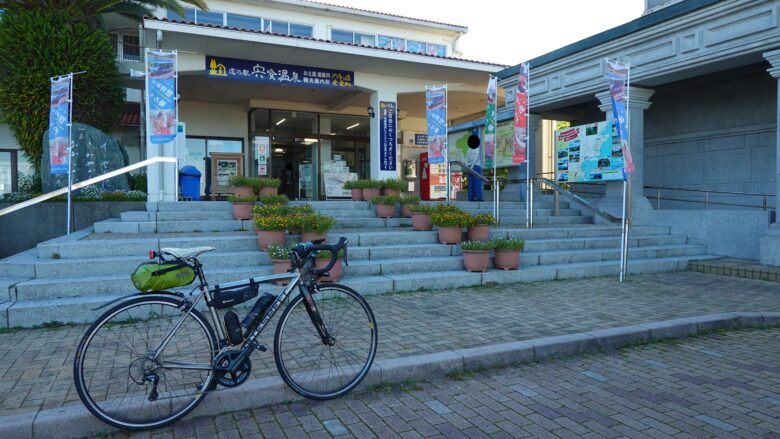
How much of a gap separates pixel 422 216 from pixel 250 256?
330cm

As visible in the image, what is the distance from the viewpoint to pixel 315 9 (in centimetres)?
2042

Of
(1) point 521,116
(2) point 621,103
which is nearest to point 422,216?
(1) point 521,116

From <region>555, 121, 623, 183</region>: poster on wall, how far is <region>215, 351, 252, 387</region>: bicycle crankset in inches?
409

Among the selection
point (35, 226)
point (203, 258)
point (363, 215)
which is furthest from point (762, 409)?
point (35, 226)

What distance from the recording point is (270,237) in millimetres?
7523

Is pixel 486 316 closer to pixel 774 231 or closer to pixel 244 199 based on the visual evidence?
pixel 244 199

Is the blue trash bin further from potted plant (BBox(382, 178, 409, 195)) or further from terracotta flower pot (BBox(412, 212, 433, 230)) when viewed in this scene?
terracotta flower pot (BBox(412, 212, 433, 230))

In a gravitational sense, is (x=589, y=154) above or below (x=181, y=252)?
above

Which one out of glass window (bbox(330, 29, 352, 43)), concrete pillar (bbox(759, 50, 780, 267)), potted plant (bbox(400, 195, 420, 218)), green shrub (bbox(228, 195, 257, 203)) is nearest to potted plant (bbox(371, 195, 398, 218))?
potted plant (bbox(400, 195, 420, 218))

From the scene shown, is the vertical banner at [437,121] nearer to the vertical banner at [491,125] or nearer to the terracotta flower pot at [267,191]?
the vertical banner at [491,125]

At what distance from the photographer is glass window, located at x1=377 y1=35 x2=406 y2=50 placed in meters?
21.7

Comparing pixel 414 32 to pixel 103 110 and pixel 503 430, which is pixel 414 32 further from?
pixel 503 430

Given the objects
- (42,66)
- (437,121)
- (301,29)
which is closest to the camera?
(437,121)

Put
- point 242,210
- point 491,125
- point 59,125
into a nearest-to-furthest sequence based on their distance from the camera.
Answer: point 242,210, point 59,125, point 491,125
